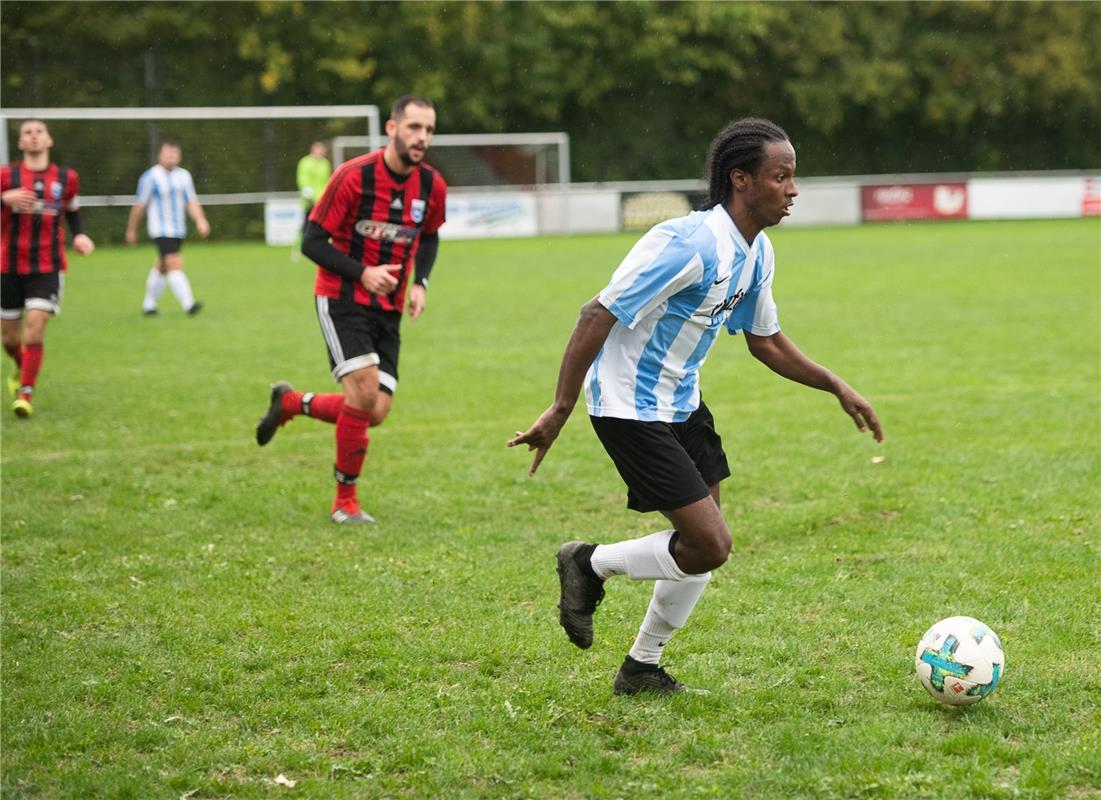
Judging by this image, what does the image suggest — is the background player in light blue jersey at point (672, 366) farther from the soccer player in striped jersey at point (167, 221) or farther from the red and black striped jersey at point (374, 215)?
the soccer player in striped jersey at point (167, 221)

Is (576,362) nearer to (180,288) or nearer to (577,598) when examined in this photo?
(577,598)

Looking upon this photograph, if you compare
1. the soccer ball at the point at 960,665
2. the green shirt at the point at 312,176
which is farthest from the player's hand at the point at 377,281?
the green shirt at the point at 312,176

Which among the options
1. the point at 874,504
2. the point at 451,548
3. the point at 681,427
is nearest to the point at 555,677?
the point at 681,427

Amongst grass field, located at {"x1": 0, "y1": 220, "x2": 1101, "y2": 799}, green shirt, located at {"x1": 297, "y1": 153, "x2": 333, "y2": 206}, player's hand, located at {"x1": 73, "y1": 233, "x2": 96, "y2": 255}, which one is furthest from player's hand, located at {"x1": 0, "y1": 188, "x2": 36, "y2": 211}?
green shirt, located at {"x1": 297, "y1": 153, "x2": 333, "y2": 206}

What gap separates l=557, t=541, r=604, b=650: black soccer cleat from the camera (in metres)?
4.49

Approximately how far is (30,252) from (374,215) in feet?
14.4

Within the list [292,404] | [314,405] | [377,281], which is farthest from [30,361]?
[377,281]

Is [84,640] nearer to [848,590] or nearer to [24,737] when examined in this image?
[24,737]

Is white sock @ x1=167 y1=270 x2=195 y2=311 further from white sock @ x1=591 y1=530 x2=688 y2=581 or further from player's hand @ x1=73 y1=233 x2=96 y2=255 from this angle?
white sock @ x1=591 y1=530 x2=688 y2=581

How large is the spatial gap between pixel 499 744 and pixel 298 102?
3596 cm

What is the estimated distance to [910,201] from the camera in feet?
123

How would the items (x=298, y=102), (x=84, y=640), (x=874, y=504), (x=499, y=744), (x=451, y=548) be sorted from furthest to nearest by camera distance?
(x=298, y=102) < (x=874, y=504) < (x=451, y=548) < (x=84, y=640) < (x=499, y=744)

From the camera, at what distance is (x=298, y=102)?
37875 mm

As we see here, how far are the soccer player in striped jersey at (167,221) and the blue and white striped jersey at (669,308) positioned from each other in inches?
534
